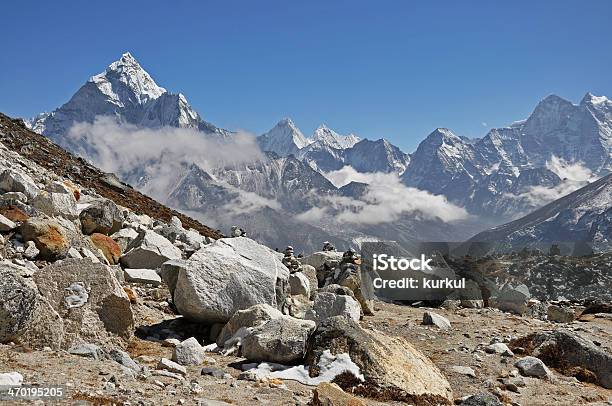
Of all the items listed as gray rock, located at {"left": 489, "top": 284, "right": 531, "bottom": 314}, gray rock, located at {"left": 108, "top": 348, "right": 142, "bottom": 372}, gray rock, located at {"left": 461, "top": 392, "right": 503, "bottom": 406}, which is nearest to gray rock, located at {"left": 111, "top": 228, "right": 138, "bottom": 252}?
gray rock, located at {"left": 108, "top": 348, "right": 142, "bottom": 372}

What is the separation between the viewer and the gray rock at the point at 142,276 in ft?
64.4

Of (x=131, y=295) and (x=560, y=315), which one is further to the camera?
(x=560, y=315)

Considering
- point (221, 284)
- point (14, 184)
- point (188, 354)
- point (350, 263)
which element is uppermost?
point (14, 184)

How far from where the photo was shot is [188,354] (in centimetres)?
1259

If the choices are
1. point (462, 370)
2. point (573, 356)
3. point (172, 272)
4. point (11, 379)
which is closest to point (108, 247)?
point (172, 272)

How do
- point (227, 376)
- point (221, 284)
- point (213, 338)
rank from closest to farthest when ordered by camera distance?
point (227, 376), point (213, 338), point (221, 284)

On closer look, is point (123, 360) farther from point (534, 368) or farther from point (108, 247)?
point (534, 368)

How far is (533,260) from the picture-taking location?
61562 mm

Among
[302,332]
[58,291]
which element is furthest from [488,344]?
[58,291]

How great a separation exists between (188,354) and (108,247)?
9.68 metres

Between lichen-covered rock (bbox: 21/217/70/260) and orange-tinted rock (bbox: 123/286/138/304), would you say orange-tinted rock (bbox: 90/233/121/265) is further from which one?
lichen-covered rock (bbox: 21/217/70/260)

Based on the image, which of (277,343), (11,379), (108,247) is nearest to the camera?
(11,379)

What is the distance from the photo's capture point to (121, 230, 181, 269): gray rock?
21156 millimetres

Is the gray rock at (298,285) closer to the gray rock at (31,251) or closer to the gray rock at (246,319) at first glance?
the gray rock at (246,319)
